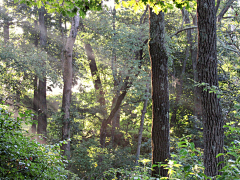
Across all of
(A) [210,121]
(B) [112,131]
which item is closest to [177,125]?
(B) [112,131]

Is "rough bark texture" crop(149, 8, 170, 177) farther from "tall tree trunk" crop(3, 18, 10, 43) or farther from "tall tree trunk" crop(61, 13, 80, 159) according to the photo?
"tall tree trunk" crop(3, 18, 10, 43)

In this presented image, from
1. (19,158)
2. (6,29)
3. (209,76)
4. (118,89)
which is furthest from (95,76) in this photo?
(19,158)

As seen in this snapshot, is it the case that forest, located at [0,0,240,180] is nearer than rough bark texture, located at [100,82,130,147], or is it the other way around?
forest, located at [0,0,240,180]

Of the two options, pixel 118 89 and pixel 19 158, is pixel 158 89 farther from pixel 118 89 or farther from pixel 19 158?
pixel 118 89

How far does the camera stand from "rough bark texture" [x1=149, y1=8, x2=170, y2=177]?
490cm

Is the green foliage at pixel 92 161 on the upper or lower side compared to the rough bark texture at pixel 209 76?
lower

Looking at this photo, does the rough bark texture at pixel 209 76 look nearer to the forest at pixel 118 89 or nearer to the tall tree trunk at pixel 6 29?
the forest at pixel 118 89

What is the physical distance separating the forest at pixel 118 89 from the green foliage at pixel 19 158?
0.5 inches

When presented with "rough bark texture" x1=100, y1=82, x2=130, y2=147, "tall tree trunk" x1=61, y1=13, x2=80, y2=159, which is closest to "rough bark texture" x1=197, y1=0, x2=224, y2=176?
"tall tree trunk" x1=61, y1=13, x2=80, y2=159

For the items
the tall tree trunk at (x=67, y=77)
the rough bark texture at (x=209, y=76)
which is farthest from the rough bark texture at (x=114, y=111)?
the rough bark texture at (x=209, y=76)

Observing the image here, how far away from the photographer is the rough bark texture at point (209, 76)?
4941 mm

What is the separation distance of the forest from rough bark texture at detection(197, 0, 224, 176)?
0.02m

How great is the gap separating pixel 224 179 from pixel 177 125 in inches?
625

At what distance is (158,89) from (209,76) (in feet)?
4.18
